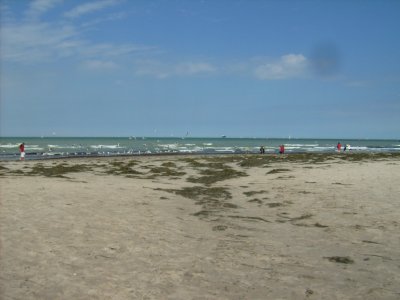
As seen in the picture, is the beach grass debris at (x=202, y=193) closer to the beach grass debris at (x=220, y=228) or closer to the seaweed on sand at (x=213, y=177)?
the seaweed on sand at (x=213, y=177)

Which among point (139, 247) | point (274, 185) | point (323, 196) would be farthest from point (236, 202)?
point (139, 247)

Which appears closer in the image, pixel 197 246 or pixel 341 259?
pixel 341 259

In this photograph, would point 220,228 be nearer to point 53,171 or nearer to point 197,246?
point 197,246

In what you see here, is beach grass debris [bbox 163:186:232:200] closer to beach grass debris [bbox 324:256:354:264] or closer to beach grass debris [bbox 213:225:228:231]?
beach grass debris [bbox 213:225:228:231]

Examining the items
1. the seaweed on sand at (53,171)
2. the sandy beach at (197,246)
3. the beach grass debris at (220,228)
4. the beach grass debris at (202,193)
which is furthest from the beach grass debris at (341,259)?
the seaweed on sand at (53,171)

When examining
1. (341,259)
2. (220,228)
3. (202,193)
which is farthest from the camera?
(202,193)

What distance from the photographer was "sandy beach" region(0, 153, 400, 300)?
6.72 m

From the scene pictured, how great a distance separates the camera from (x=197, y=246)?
371 inches

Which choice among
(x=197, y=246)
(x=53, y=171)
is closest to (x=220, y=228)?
(x=197, y=246)

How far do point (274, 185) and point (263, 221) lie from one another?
9010 mm

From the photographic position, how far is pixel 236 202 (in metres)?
→ 16.9

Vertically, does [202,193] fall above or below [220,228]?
below

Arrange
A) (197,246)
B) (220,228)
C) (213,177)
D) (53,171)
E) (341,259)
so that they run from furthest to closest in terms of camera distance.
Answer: (53,171) → (213,177) → (220,228) → (197,246) → (341,259)

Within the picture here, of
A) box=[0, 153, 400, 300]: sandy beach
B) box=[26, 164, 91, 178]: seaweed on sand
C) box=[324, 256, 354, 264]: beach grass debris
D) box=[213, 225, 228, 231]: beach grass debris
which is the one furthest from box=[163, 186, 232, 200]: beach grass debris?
box=[26, 164, 91, 178]: seaweed on sand
